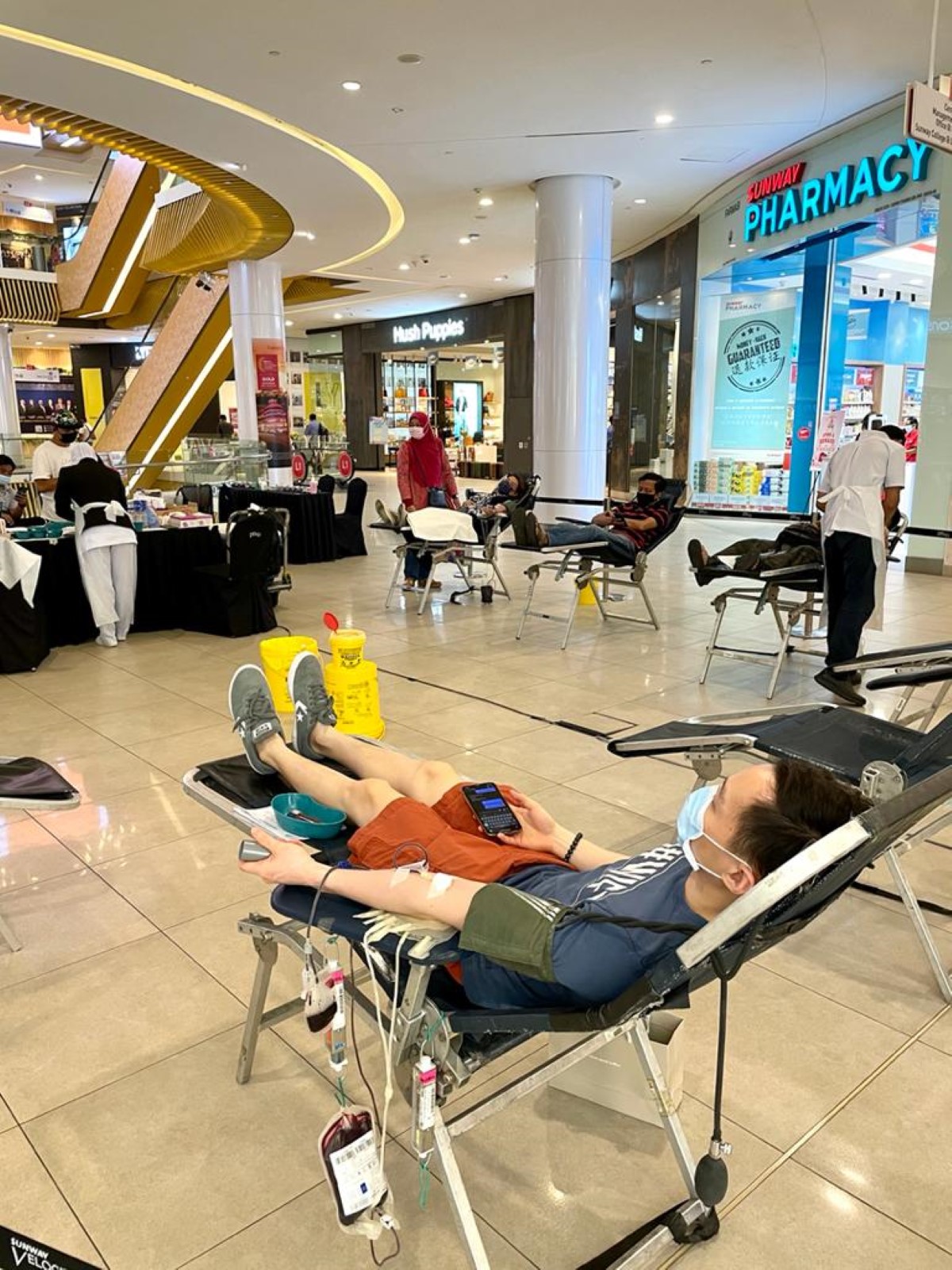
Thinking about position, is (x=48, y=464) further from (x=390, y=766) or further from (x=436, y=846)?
(x=436, y=846)

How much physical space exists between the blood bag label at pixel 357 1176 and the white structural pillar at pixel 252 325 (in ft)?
43.6

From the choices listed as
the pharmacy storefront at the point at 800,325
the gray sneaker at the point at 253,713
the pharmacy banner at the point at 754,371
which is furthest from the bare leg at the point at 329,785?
the pharmacy banner at the point at 754,371

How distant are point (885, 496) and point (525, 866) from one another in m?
4.06

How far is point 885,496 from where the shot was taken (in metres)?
5.02

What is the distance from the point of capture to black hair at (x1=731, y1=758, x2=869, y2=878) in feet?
4.60

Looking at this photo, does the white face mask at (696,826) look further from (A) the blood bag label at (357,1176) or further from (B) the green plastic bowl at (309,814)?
(B) the green plastic bowl at (309,814)

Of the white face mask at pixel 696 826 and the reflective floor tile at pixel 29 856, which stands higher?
the white face mask at pixel 696 826

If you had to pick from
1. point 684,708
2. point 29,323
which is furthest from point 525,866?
point 29,323

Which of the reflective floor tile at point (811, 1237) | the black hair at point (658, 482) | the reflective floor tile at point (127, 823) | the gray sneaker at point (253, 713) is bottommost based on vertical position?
the reflective floor tile at point (811, 1237)

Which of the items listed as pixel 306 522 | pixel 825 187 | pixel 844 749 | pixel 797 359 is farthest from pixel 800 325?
pixel 844 749

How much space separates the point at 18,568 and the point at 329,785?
13.0 feet

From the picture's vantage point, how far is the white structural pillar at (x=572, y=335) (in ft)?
32.6

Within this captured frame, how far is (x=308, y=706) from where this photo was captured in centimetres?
261

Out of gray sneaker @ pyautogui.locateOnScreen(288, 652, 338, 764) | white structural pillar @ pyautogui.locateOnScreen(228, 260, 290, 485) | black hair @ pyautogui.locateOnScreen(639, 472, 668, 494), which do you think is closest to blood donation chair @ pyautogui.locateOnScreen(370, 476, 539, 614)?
black hair @ pyautogui.locateOnScreen(639, 472, 668, 494)
